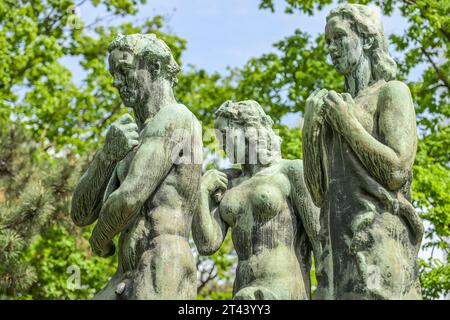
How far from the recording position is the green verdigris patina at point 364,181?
291 inches

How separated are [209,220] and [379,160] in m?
2.42

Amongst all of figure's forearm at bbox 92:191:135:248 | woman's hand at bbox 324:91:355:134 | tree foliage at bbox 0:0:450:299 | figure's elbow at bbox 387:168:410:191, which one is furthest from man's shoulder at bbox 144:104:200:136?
tree foliage at bbox 0:0:450:299

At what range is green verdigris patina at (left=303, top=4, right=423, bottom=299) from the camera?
7.39 meters

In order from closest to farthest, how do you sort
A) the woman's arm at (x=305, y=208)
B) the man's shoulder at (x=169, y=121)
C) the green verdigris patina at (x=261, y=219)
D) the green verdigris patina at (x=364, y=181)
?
1. the green verdigris patina at (x=364, y=181)
2. the man's shoulder at (x=169, y=121)
3. the green verdigris patina at (x=261, y=219)
4. the woman's arm at (x=305, y=208)

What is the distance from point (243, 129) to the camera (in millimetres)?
10141

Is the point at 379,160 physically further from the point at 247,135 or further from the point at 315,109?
the point at 247,135

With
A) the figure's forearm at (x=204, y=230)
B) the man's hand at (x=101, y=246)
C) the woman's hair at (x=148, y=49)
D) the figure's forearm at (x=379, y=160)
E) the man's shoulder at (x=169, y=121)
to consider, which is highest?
the woman's hair at (x=148, y=49)

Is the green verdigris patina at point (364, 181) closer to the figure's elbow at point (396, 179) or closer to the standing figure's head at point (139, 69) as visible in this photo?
the figure's elbow at point (396, 179)

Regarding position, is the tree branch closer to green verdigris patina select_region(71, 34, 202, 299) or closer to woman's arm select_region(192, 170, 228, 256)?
woman's arm select_region(192, 170, 228, 256)

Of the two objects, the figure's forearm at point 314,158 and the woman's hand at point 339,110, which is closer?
the woman's hand at point 339,110

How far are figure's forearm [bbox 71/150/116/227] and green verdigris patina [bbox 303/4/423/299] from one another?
1.69 metres

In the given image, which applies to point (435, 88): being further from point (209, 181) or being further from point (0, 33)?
point (209, 181)

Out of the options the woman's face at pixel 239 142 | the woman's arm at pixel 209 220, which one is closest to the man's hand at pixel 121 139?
the woman's arm at pixel 209 220

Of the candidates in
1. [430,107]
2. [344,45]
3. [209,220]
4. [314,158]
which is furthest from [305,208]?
[430,107]
